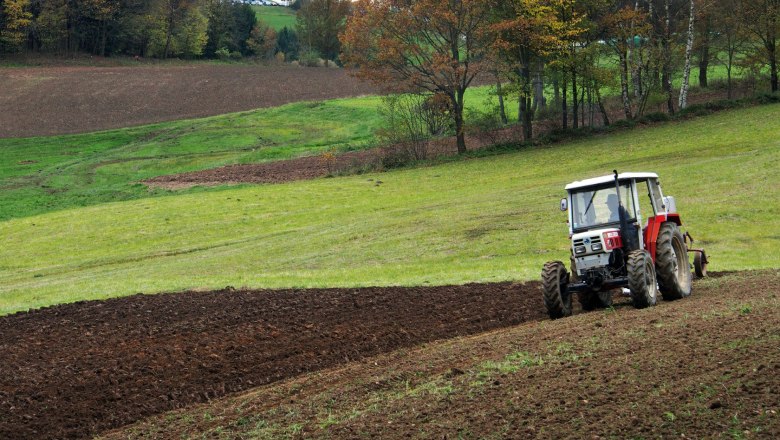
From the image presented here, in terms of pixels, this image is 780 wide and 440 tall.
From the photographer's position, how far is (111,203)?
146 feet

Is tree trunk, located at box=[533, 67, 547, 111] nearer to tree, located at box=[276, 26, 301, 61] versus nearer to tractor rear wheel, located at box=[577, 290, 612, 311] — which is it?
tractor rear wheel, located at box=[577, 290, 612, 311]

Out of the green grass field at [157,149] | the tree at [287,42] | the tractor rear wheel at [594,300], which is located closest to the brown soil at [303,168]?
the green grass field at [157,149]

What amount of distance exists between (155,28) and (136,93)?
19.4 metres

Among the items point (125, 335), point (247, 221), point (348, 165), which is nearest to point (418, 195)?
point (247, 221)

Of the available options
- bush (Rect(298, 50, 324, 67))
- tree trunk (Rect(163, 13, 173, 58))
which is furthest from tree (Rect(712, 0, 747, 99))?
tree trunk (Rect(163, 13, 173, 58))

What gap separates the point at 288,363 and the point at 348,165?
38135 millimetres

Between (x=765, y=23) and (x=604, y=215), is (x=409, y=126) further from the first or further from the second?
(x=604, y=215)

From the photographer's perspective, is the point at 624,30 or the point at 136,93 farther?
the point at 136,93

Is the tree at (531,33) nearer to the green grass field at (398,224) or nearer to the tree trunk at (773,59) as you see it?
the green grass field at (398,224)

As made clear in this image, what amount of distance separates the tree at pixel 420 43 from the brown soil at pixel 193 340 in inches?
1216

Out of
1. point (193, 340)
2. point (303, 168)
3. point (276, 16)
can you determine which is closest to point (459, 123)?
point (303, 168)

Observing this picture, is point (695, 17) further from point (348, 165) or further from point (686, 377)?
point (686, 377)

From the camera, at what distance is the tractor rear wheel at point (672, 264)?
14.8 m

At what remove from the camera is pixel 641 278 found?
13.9 meters
